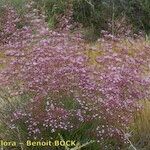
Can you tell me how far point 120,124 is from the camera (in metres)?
4.60

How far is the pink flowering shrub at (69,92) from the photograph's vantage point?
4.39m

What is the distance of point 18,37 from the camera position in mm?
5238

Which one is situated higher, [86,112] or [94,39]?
[86,112]

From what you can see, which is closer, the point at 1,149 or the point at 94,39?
the point at 1,149

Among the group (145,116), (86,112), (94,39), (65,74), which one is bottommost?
(94,39)

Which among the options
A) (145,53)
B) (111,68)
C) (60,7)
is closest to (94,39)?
(60,7)

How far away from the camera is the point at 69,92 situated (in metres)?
4.48

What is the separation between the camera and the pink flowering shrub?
4.39 metres

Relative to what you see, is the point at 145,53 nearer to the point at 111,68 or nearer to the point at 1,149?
the point at 111,68

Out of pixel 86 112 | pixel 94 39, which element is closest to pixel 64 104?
pixel 86 112

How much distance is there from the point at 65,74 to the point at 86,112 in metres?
0.37

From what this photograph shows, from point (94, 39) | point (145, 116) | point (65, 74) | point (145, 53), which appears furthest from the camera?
point (94, 39)

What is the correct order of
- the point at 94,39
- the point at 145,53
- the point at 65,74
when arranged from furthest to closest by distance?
the point at 94,39
the point at 145,53
the point at 65,74

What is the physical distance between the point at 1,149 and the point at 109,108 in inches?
35.2
